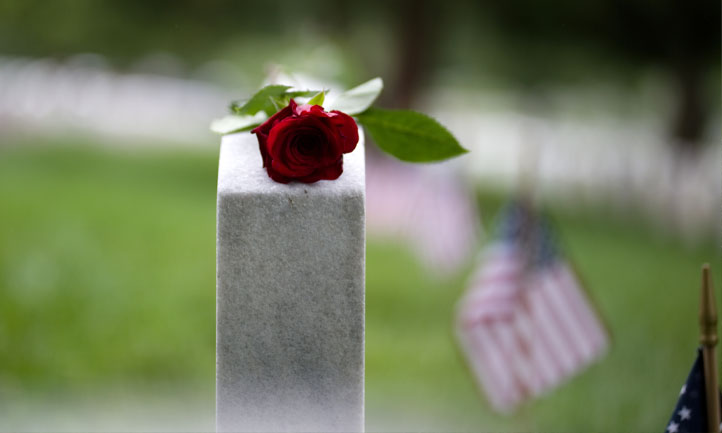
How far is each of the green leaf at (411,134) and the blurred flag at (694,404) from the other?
0.86 meters

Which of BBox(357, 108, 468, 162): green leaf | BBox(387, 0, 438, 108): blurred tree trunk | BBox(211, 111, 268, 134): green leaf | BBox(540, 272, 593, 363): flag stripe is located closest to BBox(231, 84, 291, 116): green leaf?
BBox(211, 111, 268, 134): green leaf

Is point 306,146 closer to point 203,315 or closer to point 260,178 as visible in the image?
point 260,178

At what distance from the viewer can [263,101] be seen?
2354 millimetres

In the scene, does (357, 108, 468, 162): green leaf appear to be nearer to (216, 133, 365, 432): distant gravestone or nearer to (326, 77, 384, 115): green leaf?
(326, 77, 384, 115): green leaf

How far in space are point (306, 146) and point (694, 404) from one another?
3.89 feet

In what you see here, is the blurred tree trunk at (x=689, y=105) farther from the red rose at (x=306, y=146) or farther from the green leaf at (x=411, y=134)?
the red rose at (x=306, y=146)

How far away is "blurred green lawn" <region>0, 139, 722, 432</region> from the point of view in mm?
5355

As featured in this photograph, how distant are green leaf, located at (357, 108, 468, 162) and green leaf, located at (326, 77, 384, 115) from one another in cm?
4

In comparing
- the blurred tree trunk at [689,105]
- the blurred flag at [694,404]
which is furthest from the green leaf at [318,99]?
the blurred tree trunk at [689,105]

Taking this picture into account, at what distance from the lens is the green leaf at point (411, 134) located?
241 centimetres

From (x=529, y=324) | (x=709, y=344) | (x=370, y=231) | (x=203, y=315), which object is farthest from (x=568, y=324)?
(x=370, y=231)

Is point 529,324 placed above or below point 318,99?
below

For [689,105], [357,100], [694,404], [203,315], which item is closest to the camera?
[694,404]

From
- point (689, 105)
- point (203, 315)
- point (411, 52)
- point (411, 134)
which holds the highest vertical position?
point (411, 52)
